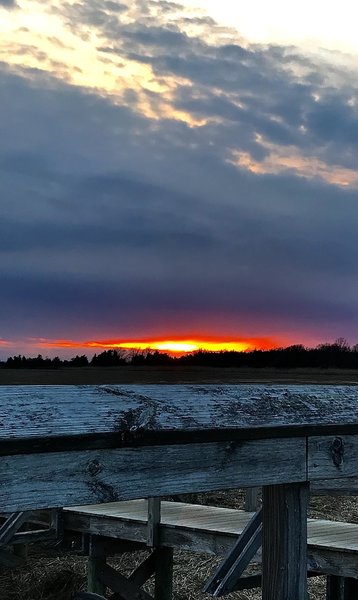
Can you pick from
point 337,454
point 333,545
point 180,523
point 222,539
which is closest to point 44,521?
point 180,523

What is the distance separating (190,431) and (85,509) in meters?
7.52

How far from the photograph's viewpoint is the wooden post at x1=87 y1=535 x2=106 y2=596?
9312 mm

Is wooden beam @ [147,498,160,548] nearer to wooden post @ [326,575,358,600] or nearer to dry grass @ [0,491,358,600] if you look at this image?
dry grass @ [0,491,358,600]

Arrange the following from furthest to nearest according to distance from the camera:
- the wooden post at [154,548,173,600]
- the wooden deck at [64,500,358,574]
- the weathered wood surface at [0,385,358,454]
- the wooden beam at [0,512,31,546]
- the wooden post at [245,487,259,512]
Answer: the wooden post at [245,487,259,512], the wooden post at [154,548,173,600], the wooden beam at [0,512,31,546], the wooden deck at [64,500,358,574], the weathered wood surface at [0,385,358,454]

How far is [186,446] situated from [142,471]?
0.17 meters

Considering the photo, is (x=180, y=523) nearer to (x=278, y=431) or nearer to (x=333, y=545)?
(x=333, y=545)

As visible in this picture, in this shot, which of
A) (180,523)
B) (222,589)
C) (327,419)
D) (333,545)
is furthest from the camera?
(180,523)

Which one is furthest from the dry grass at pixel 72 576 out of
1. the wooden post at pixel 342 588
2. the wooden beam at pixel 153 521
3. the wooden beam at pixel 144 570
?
the wooden post at pixel 342 588

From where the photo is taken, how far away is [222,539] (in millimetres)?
8016

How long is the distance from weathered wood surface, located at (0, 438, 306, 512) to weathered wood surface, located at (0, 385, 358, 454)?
0.05 m

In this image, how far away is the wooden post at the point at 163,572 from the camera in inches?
361

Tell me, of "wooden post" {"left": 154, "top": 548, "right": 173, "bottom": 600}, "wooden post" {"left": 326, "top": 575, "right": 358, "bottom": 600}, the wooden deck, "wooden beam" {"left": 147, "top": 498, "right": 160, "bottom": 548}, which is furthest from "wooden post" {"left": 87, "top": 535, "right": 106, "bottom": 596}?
"wooden post" {"left": 326, "top": 575, "right": 358, "bottom": 600}

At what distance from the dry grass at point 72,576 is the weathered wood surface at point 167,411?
7.69 meters

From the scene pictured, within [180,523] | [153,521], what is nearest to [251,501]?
[180,523]
